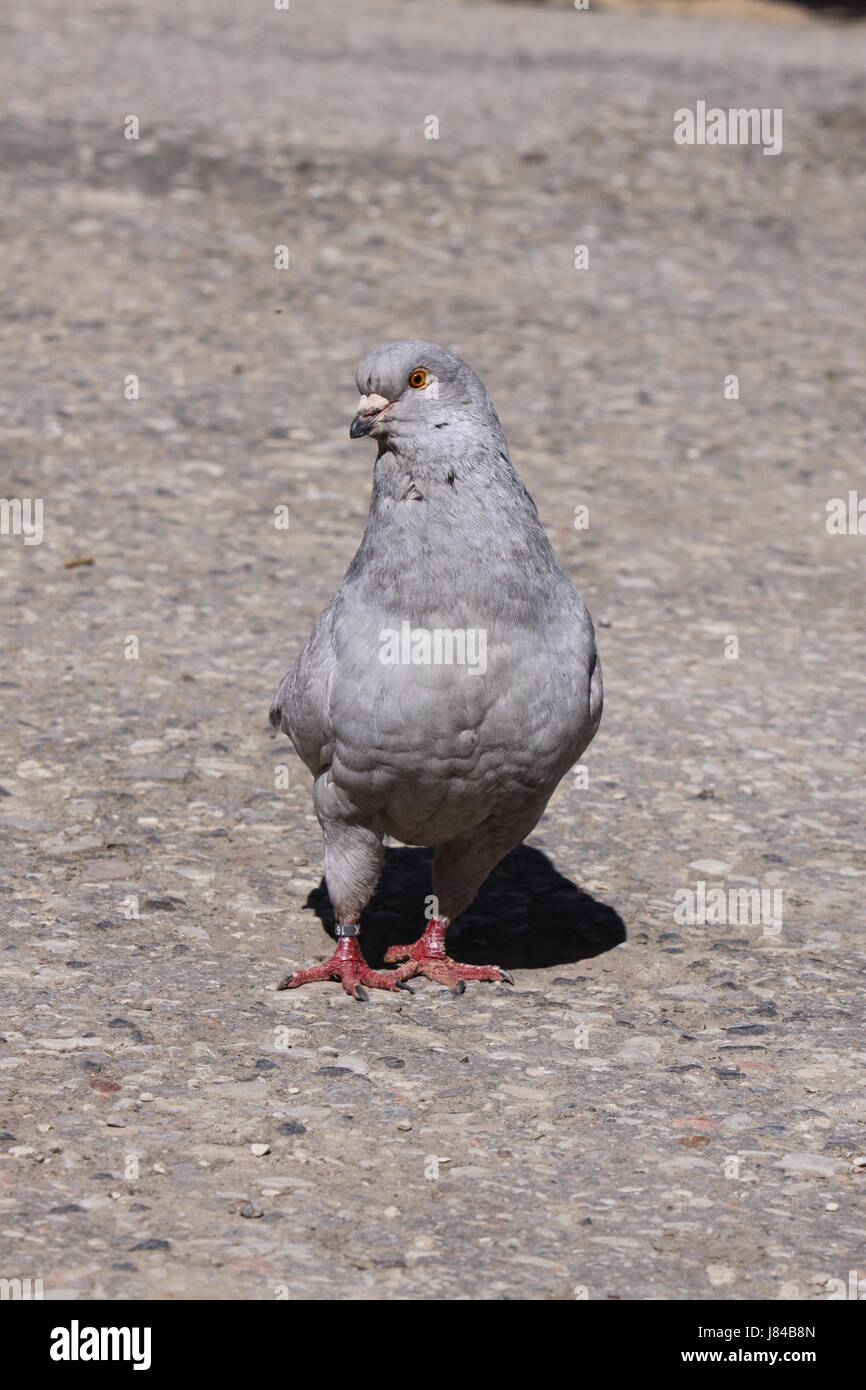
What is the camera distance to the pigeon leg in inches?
228

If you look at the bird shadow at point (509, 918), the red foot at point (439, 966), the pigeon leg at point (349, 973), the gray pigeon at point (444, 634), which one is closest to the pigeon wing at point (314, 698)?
the gray pigeon at point (444, 634)

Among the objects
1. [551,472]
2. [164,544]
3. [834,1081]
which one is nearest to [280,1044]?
[834,1081]

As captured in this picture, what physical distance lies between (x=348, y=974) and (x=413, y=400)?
1945mm

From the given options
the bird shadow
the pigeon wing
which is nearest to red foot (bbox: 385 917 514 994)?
the bird shadow

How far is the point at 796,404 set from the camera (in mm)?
12273

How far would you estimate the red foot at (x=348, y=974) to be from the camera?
5.77 meters

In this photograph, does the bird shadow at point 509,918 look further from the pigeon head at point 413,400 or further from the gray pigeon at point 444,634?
the pigeon head at point 413,400

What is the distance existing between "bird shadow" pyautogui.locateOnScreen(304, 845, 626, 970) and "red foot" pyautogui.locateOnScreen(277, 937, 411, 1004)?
13.7 inches

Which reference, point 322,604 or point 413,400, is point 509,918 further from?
point 322,604

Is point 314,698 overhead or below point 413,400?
below

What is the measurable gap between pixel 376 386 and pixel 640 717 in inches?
Result: 134

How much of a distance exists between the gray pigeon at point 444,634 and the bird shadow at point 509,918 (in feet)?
3.06

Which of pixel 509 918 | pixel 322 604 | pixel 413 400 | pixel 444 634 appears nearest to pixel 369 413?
pixel 413 400

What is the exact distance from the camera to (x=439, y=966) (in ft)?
19.6
